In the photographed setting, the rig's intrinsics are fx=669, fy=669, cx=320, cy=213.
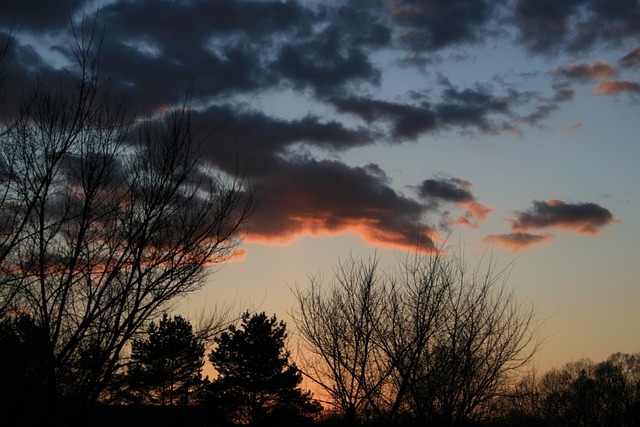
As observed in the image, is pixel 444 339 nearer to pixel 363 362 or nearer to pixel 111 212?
pixel 363 362

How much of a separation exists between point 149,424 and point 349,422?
2270cm

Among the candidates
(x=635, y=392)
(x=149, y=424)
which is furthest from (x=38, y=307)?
(x=635, y=392)

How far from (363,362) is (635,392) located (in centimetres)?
4479

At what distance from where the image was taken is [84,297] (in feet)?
32.2

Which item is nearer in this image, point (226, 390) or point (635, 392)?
point (226, 390)

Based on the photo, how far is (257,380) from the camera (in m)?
41.9

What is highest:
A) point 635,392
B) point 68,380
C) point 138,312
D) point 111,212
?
point 635,392

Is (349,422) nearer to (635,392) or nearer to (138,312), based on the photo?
(138,312)

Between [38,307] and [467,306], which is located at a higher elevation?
[467,306]

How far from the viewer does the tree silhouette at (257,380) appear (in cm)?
4197

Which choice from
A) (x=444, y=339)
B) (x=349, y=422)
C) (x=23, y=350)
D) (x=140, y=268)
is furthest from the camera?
(x=444, y=339)

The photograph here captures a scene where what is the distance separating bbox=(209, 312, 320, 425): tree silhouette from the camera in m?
42.0

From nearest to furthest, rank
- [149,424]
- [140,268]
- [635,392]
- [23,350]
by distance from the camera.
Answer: [140,268] → [23,350] → [149,424] → [635,392]

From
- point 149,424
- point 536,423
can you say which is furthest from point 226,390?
point 536,423
